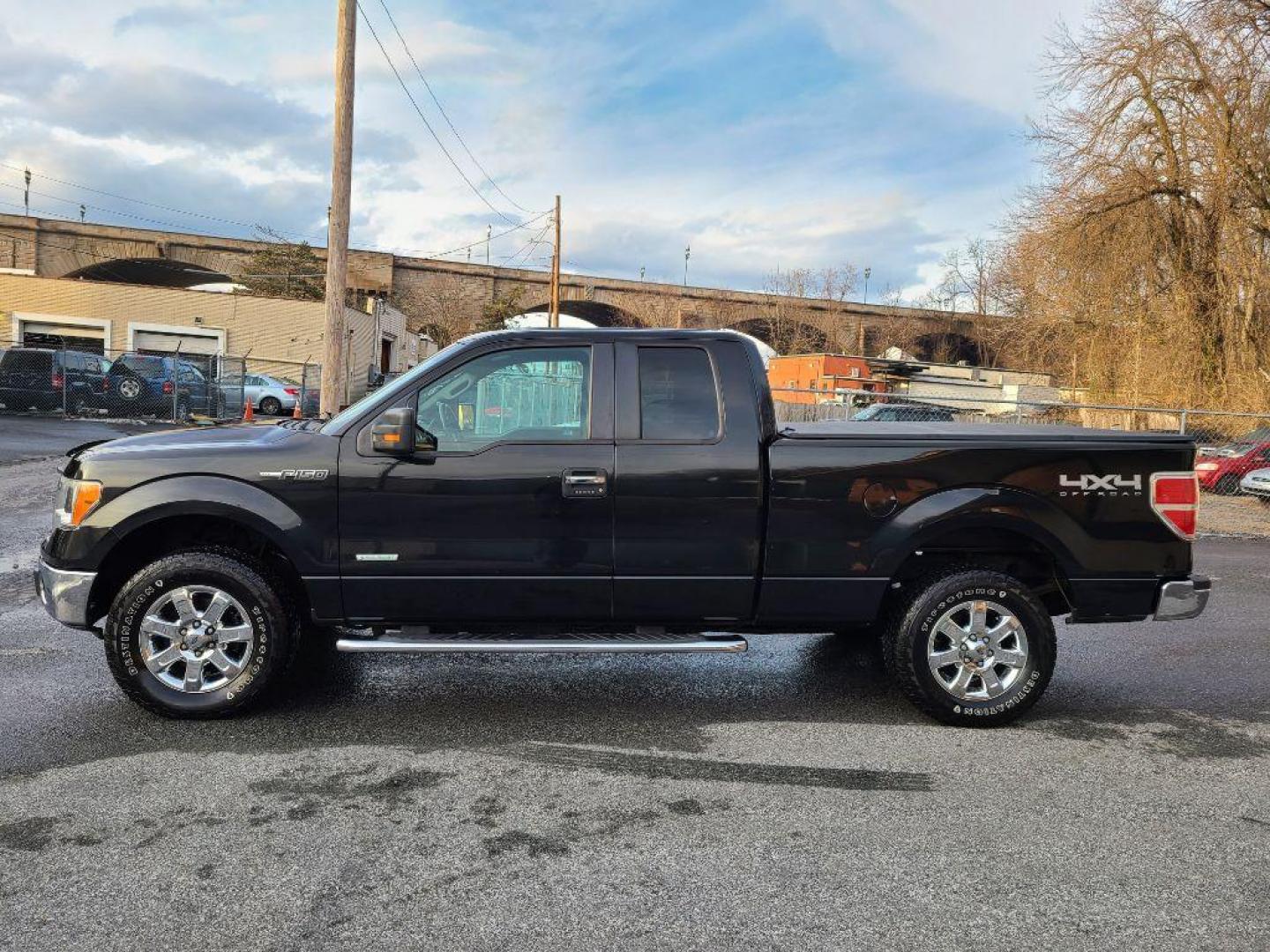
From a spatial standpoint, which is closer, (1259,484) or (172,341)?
(1259,484)

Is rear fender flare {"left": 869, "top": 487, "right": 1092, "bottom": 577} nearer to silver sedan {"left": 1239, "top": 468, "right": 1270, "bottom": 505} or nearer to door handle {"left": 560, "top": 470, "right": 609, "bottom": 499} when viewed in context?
door handle {"left": 560, "top": 470, "right": 609, "bottom": 499}

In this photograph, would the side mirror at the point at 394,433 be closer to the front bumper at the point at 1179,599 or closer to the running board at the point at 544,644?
the running board at the point at 544,644

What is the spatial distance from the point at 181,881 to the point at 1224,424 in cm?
2474

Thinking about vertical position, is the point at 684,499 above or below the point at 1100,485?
below

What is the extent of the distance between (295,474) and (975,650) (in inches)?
136

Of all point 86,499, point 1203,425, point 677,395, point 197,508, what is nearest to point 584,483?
point 677,395

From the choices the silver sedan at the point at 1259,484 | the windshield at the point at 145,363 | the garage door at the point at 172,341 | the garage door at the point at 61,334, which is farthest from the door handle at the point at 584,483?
the garage door at the point at 61,334

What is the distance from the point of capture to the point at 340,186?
485 inches

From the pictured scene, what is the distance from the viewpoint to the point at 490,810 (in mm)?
3492

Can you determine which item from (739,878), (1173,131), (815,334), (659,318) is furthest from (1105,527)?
(815,334)

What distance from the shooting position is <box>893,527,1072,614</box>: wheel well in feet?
15.2

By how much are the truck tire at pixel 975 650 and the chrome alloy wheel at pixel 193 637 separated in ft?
10.7

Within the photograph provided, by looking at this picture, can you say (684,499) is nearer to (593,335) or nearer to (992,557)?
(593,335)

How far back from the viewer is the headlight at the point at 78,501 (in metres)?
4.26
